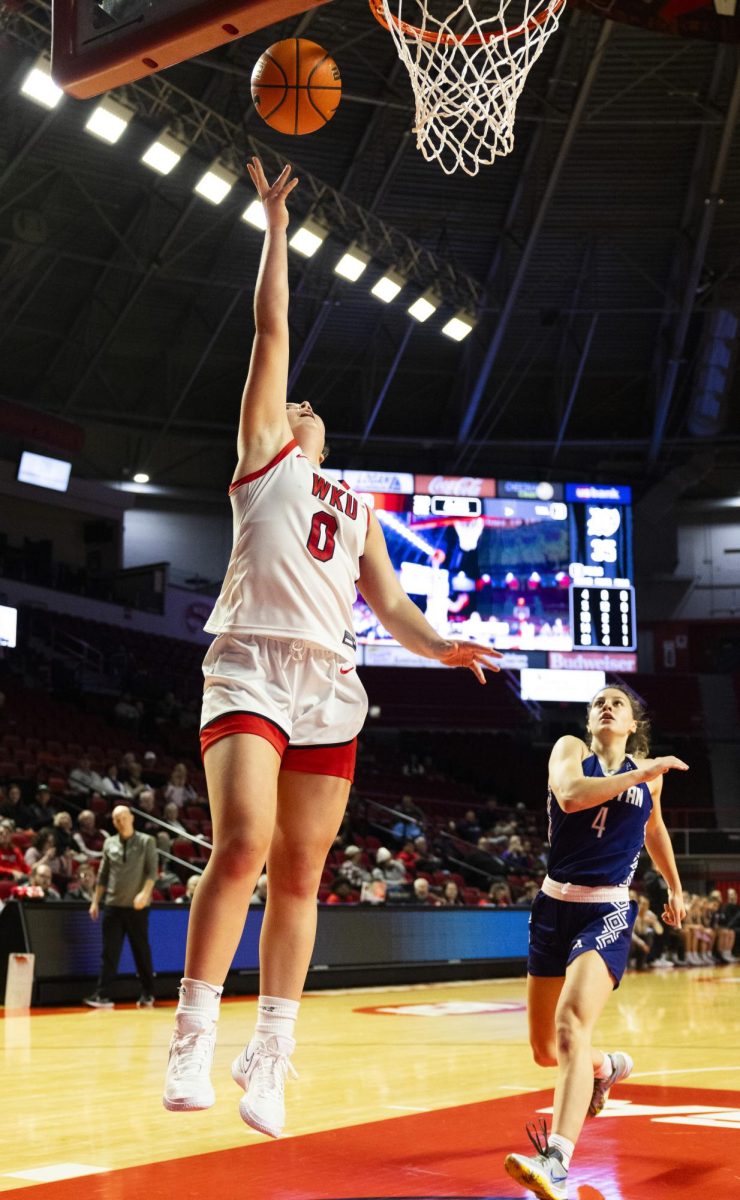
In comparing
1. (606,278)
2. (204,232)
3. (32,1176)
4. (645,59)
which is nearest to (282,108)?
(32,1176)

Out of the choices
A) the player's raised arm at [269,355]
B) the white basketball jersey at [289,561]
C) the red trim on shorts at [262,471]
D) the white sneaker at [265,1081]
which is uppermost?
the player's raised arm at [269,355]

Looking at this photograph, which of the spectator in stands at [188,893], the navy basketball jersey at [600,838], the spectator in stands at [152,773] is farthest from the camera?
the spectator in stands at [152,773]

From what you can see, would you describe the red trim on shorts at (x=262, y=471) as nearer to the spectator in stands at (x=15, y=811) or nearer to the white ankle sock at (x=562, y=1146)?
the white ankle sock at (x=562, y=1146)

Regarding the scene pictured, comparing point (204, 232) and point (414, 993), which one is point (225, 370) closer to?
point (204, 232)

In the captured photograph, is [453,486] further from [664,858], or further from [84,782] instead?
[664,858]

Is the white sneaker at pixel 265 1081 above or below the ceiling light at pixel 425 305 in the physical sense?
below

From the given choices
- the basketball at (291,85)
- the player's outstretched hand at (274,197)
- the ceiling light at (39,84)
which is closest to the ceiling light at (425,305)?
the ceiling light at (39,84)

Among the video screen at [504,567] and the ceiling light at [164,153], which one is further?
the video screen at [504,567]

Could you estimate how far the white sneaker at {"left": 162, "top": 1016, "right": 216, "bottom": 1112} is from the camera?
10.6ft

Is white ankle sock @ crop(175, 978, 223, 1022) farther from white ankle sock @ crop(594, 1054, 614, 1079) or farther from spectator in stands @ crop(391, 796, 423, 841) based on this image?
spectator in stands @ crop(391, 796, 423, 841)

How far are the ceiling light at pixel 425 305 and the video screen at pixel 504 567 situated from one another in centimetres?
333

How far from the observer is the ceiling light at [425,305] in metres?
23.7

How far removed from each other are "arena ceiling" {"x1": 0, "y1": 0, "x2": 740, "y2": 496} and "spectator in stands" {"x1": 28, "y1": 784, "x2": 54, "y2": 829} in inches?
373

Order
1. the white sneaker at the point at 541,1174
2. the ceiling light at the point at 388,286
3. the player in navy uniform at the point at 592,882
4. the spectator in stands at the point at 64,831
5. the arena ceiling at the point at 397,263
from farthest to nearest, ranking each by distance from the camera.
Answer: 1. the ceiling light at the point at 388,286
2. the arena ceiling at the point at 397,263
3. the spectator in stands at the point at 64,831
4. the player in navy uniform at the point at 592,882
5. the white sneaker at the point at 541,1174
